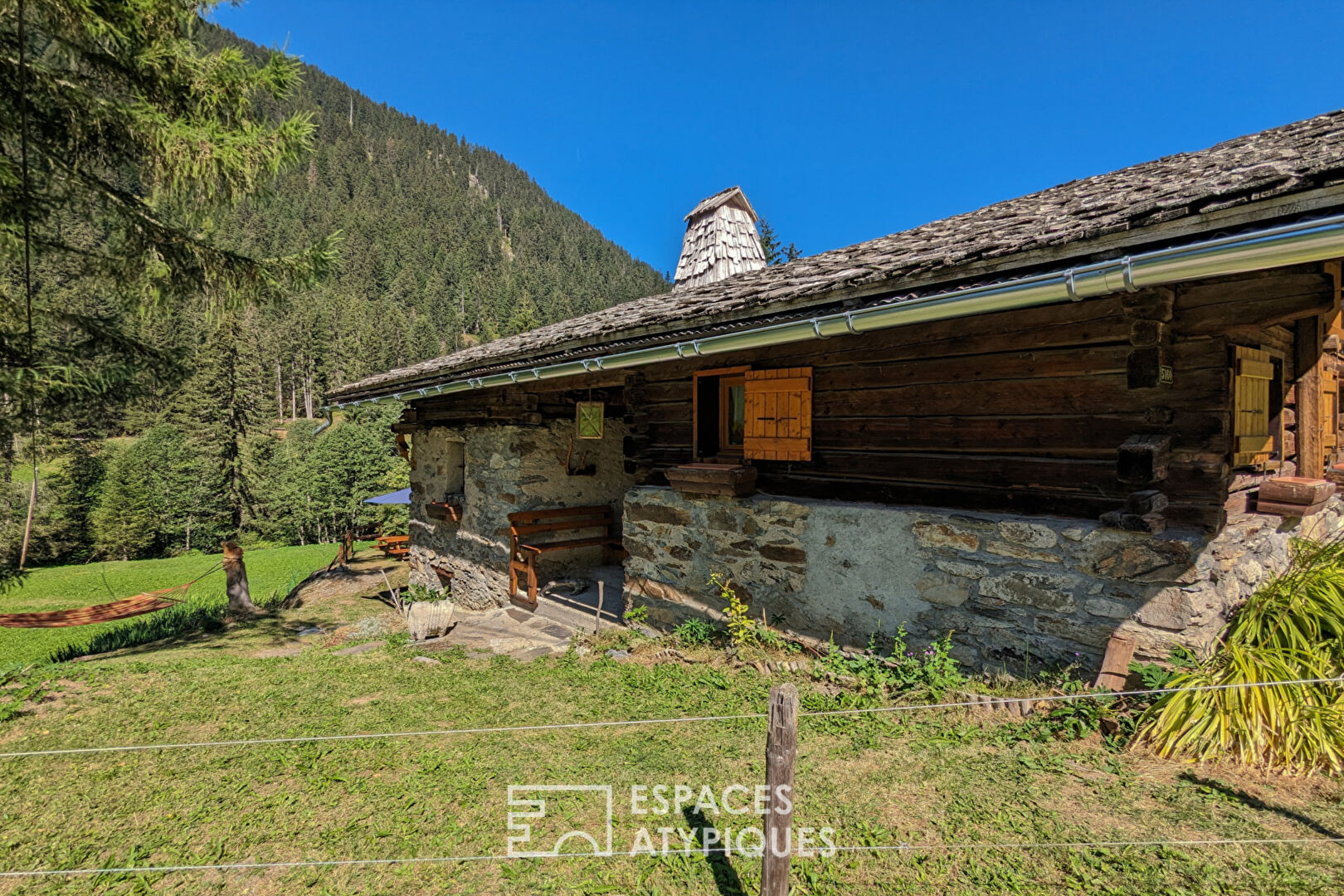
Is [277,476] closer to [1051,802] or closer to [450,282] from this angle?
[1051,802]

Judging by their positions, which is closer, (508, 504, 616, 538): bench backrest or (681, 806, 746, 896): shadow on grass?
(681, 806, 746, 896): shadow on grass

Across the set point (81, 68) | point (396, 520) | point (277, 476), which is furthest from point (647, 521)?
point (277, 476)

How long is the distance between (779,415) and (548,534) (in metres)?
4.74

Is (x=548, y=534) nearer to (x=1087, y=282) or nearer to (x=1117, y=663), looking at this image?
(x=1117, y=663)

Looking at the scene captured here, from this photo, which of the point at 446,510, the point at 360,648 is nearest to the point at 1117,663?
the point at 360,648

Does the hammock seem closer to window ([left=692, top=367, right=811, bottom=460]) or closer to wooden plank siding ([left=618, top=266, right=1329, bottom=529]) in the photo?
window ([left=692, top=367, right=811, bottom=460])

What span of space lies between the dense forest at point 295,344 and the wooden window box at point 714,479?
4531 mm

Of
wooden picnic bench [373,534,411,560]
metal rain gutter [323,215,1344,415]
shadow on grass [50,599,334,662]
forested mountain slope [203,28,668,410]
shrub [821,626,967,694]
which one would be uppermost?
forested mountain slope [203,28,668,410]

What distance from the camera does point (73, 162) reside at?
5.72 meters

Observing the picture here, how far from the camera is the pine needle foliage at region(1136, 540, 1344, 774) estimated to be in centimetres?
305

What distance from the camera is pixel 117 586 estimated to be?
22.2 m

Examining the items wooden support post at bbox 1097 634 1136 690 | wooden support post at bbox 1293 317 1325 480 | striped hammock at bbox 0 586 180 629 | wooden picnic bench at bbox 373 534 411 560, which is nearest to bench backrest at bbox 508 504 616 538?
wooden support post at bbox 1097 634 1136 690

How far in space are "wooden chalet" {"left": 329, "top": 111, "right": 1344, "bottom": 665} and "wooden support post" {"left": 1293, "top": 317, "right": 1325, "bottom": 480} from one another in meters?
0.02

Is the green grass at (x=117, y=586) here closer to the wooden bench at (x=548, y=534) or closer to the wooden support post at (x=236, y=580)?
the wooden support post at (x=236, y=580)
